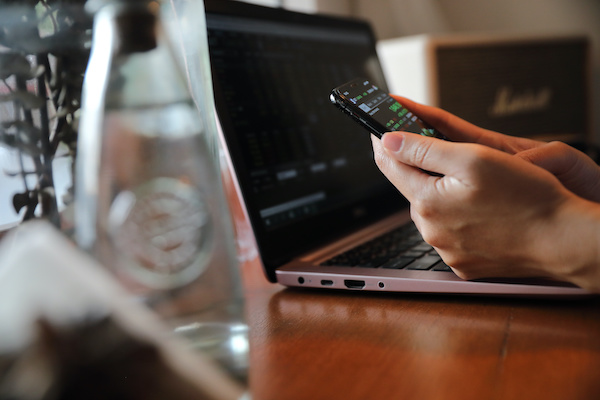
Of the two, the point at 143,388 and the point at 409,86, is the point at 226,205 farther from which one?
→ the point at 409,86

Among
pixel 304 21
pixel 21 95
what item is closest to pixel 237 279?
pixel 21 95

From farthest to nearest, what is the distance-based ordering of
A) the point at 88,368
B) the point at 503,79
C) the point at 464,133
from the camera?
the point at 503,79, the point at 464,133, the point at 88,368

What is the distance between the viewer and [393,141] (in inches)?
16.0

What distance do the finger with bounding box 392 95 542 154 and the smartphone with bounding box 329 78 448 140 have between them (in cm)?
6

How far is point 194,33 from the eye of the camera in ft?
0.96

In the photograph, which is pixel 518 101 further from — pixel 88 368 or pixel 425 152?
pixel 88 368

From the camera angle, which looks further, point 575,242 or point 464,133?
point 464,133

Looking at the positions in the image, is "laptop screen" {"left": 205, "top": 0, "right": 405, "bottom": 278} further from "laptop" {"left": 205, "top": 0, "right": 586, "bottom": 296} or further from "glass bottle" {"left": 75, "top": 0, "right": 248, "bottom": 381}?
"glass bottle" {"left": 75, "top": 0, "right": 248, "bottom": 381}

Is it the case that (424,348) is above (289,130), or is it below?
below

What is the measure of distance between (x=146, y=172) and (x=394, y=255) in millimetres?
334

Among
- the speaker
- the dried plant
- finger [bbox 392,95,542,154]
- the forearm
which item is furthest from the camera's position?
the speaker

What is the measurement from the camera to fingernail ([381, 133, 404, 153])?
406mm

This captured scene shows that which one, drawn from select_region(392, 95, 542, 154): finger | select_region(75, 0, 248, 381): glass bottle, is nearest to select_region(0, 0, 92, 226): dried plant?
select_region(75, 0, 248, 381): glass bottle

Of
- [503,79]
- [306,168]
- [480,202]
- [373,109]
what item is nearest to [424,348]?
[480,202]
